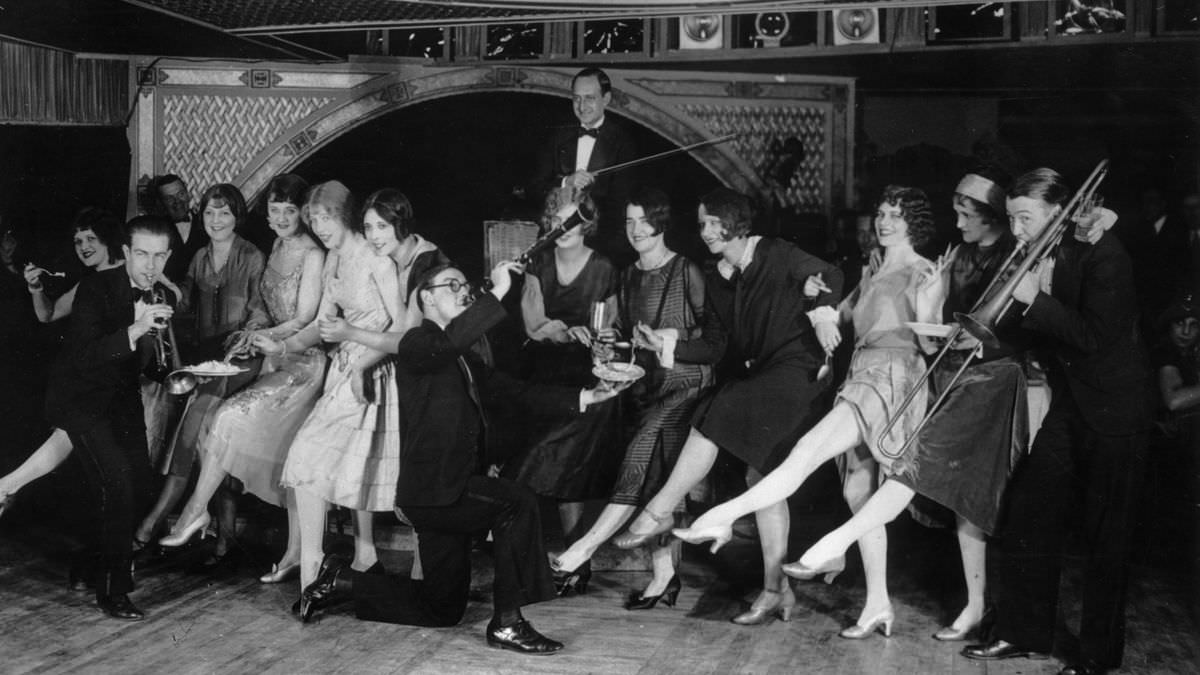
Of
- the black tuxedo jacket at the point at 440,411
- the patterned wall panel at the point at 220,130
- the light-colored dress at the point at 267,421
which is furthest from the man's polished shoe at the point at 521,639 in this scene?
the patterned wall panel at the point at 220,130

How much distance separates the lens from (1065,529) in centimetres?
527

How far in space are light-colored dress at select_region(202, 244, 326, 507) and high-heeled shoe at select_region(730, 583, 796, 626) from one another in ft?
7.60

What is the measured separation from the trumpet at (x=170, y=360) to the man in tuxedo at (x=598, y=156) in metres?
2.07

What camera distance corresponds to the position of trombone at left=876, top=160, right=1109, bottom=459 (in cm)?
511

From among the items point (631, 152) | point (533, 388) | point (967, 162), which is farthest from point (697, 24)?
point (533, 388)

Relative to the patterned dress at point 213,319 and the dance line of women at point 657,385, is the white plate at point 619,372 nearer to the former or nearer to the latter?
the dance line of women at point 657,385

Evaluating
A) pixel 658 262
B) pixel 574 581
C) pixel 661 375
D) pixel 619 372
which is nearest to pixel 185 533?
pixel 574 581

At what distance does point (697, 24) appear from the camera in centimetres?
769

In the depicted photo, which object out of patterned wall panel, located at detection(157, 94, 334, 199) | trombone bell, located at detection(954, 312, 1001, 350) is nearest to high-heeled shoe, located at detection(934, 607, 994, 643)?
trombone bell, located at detection(954, 312, 1001, 350)

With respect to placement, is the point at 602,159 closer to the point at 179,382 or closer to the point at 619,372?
the point at 619,372

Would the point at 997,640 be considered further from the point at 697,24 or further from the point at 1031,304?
the point at 697,24

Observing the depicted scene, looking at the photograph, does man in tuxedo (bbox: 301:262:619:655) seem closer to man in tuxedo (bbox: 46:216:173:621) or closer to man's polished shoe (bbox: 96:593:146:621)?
man's polished shoe (bbox: 96:593:146:621)

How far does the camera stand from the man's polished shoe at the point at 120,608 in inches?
228

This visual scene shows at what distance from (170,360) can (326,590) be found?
1.61 meters
